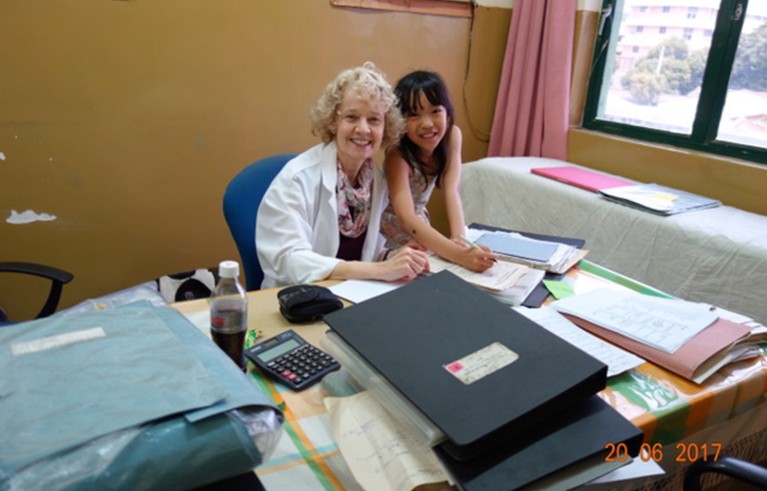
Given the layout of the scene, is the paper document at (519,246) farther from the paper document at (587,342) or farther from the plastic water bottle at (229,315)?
the plastic water bottle at (229,315)

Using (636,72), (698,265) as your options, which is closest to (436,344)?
(698,265)

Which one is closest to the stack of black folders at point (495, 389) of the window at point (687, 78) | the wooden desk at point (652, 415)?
the wooden desk at point (652, 415)

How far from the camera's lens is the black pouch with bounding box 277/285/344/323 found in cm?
110

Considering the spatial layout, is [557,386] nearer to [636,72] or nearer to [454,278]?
[454,278]

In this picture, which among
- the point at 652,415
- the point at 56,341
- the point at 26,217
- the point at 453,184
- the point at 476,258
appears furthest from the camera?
the point at 26,217

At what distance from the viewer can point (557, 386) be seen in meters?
0.73

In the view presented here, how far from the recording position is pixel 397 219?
5.75ft

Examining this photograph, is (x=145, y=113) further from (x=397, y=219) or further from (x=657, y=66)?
(x=657, y=66)

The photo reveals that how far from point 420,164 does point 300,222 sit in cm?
53

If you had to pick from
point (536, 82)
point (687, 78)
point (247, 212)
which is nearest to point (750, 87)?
point (687, 78)

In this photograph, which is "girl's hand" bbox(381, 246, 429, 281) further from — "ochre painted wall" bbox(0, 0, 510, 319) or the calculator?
"ochre painted wall" bbox(0, 0, 510, 319)

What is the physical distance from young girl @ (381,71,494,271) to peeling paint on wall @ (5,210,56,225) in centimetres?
130

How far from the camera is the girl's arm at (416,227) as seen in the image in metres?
1.40

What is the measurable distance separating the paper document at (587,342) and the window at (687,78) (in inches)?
60.0
